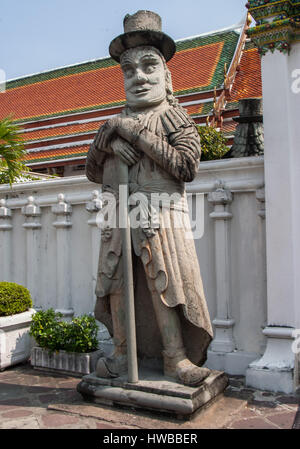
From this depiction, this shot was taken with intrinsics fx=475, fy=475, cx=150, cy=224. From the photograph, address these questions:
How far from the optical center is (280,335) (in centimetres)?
461

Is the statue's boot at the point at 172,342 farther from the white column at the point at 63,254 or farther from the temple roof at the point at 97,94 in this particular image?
the temple roof at the point at 97,94

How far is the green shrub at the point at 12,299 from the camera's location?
5.52 metres

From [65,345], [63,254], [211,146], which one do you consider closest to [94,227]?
[63,254]

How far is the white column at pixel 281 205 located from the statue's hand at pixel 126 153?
1.59 metres

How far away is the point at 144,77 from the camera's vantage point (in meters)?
3.94

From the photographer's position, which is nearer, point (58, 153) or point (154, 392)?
point (154, 392)

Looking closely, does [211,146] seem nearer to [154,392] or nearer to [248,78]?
[154,392]

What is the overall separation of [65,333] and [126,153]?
2.38 metres

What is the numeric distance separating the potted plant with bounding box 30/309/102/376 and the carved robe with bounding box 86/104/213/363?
141 cm

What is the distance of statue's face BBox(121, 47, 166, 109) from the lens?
3949 millimetres

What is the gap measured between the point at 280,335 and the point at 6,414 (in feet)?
8.53

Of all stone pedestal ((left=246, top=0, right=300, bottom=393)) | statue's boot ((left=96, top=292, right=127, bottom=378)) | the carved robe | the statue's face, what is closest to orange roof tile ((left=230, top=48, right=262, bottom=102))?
stone pedestal ((left=246, top=0, right=300, bottom=393))

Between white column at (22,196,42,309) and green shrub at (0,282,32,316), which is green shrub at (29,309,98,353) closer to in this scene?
green shrub at (0,282,32,316)
